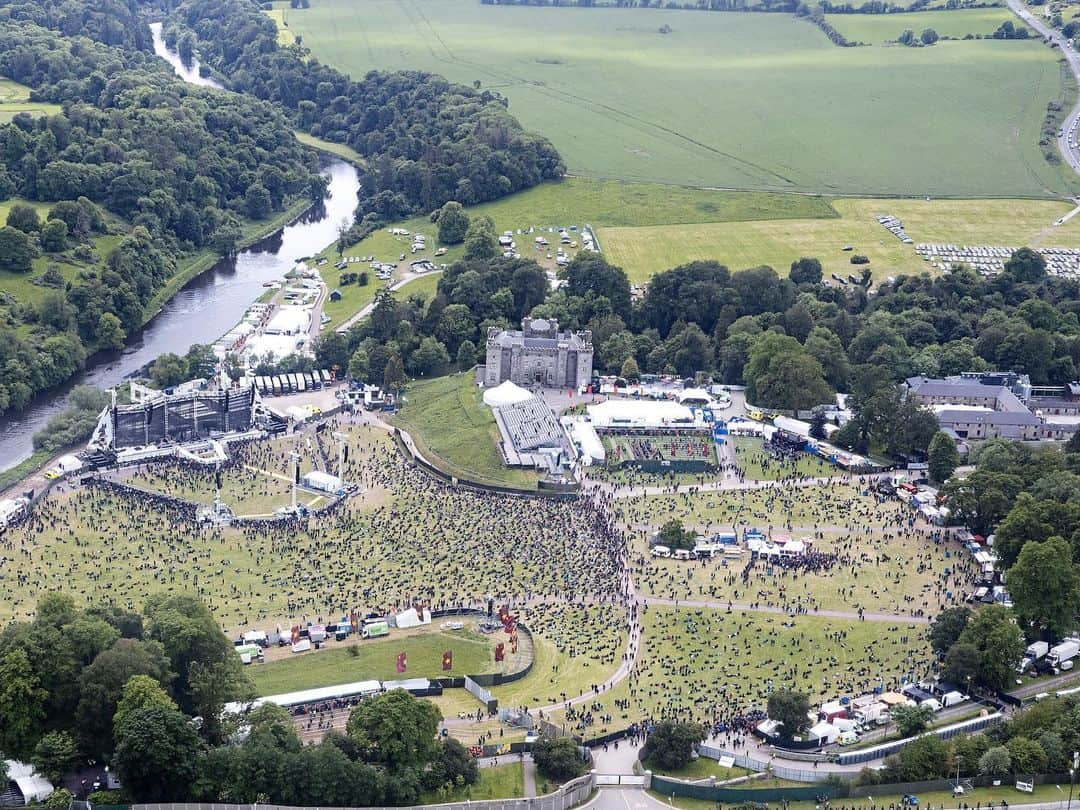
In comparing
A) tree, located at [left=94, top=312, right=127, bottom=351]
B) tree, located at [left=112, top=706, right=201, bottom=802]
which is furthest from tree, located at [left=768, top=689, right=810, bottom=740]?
tree, located at [left=94, top=312, right=127, bottom=351]

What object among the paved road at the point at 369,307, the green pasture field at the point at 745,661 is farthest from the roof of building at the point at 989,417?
the paved road at the point at 369,307

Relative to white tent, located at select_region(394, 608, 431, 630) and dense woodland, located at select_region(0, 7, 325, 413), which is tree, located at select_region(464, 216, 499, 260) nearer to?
dense woodland, located at select_region(0, 7, 325, 413)

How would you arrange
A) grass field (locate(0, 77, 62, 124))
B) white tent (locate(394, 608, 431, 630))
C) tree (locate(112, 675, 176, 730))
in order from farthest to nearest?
grass field (locate(0, 77, 62, 124)) < white tent (locate(394, 608, 431, 630)) < tree (locate(112, 675, 176, 730))

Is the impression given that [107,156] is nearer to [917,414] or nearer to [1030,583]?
[917,414]

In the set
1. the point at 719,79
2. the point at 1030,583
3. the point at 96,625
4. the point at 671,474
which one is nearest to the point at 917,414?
the point at 671,474

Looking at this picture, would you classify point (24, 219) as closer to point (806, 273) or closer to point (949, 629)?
point (806, 273)

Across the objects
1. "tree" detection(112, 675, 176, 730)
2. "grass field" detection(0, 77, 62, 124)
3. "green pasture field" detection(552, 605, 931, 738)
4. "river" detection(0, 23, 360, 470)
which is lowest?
"river" detection(0, 23, 360, 470)
